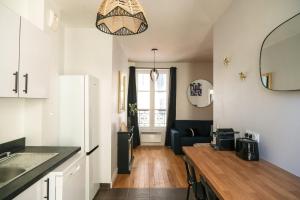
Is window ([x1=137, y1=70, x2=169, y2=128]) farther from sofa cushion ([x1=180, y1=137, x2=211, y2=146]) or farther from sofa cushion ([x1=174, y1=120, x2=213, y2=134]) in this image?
sofa cushion ([x1=180, y1=137, x2=211, y2=146])

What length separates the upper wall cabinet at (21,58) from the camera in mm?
1673

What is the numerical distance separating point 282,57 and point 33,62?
7.26 ft

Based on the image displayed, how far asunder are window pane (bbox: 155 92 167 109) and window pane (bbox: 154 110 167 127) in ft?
0.55

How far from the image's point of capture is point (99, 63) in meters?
3.58

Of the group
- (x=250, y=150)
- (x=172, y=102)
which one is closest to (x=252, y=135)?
(x=250, y=150)

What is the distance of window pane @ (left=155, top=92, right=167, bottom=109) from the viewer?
7055 mm

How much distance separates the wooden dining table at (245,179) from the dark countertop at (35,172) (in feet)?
4.05

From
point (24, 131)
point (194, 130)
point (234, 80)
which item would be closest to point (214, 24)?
point (234, 80)

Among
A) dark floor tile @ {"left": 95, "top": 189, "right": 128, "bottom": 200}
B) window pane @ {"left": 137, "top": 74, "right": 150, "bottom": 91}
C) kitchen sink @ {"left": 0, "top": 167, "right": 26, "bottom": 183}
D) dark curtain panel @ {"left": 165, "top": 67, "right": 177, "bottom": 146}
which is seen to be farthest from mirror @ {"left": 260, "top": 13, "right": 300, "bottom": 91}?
window pane @ {"left": 137, "top": 74, "right": 150, "bottom": 91}

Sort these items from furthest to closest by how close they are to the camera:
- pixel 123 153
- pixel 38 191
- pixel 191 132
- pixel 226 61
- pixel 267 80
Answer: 1. pixel 191 132
2. pixel 123 153
3. pixel 226 61
4. pixel 267 80
5. pixel 38 191

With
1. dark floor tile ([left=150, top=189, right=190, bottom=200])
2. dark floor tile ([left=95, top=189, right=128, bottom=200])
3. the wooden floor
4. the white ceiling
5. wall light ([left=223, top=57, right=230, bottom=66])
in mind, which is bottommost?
dark floor tile ([left=95, top=189, right=128, bottom=200])

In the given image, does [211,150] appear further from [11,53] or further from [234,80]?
[11,53]

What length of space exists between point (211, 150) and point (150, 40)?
8.97ft

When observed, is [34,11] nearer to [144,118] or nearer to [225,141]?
[225,141]
